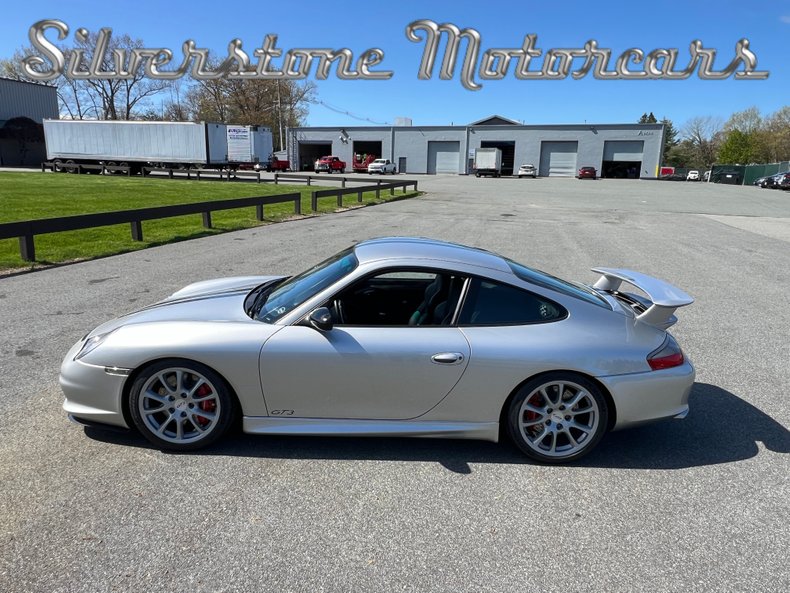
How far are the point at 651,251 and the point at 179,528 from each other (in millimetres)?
12321

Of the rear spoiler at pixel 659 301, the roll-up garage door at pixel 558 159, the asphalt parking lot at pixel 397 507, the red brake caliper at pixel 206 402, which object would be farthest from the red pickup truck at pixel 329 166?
the red brake caliper at pixel 206 402

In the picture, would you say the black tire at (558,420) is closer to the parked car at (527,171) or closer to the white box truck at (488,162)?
the white box truck at (488,162)

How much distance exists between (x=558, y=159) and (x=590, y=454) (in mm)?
74588

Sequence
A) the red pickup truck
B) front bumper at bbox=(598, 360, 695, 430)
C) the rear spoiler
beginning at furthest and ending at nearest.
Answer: the red pickup truck → the rear spoiler → front bumper at bbox=(598, 360, 695, 430)

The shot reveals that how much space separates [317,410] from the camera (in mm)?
3346

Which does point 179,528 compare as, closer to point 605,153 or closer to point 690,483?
point 690,483

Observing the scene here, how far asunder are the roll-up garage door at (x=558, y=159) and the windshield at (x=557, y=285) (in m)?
73.6

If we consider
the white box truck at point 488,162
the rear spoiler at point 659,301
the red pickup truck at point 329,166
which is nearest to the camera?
the rear spoiler at point 659,301

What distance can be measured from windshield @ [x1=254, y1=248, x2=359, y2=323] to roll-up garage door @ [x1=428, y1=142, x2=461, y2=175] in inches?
2935

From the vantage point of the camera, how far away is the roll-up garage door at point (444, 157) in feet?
248

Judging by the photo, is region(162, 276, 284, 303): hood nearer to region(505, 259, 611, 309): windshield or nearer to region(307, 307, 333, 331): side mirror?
region(307, 307, 333, 331): side mirror

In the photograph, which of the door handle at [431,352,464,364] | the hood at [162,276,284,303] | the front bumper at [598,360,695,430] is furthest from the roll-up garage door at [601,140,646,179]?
the door handle at [431,352,464,364]

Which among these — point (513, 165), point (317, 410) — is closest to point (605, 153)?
point (513, 165)

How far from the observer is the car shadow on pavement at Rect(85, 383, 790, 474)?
3445 mm
